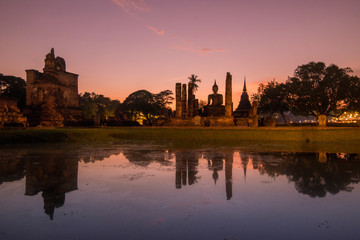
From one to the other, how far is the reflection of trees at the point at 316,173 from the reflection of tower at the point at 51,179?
5064 millimetres

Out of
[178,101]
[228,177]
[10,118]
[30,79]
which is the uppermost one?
[30,79]

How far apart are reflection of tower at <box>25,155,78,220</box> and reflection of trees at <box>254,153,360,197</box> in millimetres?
5064

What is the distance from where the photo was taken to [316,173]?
23.3 ft

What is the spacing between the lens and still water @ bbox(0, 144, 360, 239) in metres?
3.46

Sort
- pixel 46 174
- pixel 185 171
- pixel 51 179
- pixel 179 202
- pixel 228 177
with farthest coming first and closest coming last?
1. pixel 185 171
2. pixel 46 174
3. pixel 228 177
4. pixel 51 179
5. pixel 179 202

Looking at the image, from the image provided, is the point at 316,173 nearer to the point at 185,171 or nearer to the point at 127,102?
the point at 185,171

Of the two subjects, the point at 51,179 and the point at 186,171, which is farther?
the point at 186,171

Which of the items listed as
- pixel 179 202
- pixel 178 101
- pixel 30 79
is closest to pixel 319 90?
pixel 178 101

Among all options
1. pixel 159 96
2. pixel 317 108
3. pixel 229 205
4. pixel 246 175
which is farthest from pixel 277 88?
pixel 229 205

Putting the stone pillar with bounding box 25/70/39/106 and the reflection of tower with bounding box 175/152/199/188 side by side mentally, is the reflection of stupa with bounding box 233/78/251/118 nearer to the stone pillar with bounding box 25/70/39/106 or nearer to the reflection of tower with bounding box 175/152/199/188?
the stone pillar with bounding box 25/70/39/106

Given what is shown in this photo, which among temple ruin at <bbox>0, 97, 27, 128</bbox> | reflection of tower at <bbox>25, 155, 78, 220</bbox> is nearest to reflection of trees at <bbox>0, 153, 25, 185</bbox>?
reflection of tower at <bbox>25, 155, 78, 220</bbox>

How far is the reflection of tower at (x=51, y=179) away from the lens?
4809mm

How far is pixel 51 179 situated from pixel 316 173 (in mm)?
7262

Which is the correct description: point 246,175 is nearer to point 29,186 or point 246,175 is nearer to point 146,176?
point 146,176
